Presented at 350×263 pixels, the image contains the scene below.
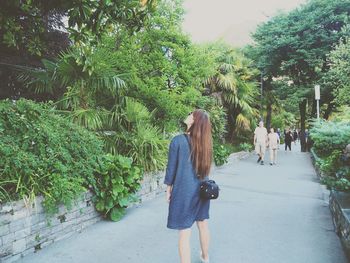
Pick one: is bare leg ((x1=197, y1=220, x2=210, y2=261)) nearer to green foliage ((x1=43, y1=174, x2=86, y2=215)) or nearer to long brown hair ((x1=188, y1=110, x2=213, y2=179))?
long brown hair ((x1=188, y1=110, x2=213, y2=179))

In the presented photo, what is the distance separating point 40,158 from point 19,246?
3.97 feet

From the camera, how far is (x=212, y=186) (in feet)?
12.8

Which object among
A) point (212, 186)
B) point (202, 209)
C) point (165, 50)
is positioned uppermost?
point (165, 50)

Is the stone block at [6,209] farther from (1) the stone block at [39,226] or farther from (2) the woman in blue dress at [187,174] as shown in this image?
(2) the woman in blue dress at [187,174]

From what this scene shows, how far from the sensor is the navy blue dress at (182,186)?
12.5ft

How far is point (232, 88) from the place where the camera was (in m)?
18.4

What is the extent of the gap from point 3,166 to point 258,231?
390 centimetres

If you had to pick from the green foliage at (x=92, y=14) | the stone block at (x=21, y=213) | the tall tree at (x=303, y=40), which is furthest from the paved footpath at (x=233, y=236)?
the tall tree at (x=303, y=40)

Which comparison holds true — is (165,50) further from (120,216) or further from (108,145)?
(120,216)

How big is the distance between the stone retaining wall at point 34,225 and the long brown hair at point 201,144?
2.29 metres

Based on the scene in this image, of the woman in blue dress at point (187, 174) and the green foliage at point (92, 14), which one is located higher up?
the green foliage at point (92, 14)

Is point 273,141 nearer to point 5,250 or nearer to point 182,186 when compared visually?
point 182,186

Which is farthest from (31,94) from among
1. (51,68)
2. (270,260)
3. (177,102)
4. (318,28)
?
(318,28)

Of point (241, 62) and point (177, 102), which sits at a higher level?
point (241, 62)
